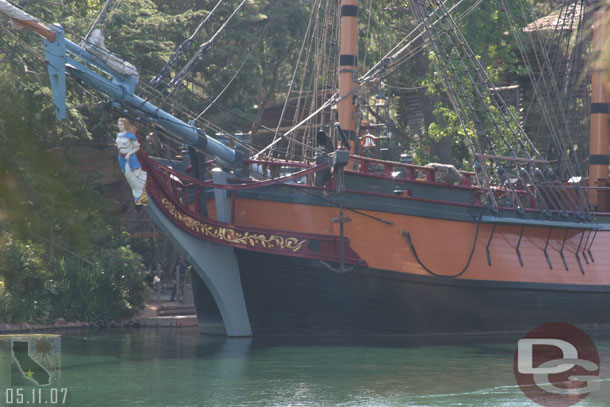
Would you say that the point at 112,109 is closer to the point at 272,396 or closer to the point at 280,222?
the point at 280,222

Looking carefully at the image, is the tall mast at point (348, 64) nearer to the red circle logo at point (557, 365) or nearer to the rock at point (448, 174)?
the rock at point (448, 174)

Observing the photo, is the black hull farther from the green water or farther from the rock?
the rock

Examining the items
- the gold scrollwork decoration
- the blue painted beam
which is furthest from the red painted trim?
the blue painted beam

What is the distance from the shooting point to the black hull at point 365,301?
537 inches

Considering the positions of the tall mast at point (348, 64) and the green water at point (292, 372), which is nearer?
the green water at point (292, 372)

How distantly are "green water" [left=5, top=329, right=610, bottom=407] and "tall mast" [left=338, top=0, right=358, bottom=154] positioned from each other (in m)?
3.83

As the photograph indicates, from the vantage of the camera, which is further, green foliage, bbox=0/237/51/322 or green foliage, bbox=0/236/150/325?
green foliage, bbox=0/236/150/325

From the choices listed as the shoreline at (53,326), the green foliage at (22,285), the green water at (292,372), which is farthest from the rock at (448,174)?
the green foliage at (22,285)

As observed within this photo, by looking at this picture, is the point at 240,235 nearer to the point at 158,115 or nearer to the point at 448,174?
the point at 158,115

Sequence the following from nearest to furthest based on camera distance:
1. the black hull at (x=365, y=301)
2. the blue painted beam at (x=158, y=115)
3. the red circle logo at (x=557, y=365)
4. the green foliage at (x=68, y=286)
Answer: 1. the red circle logo at (x=557, y=365)
2. the blue painted beam at (x=158, y=115)
3. the black hull at (x=365, y=301)
4. the green foliage at (x=68, y=286)

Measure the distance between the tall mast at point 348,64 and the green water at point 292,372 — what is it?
12.6 ft

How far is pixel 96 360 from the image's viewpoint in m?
11.7
